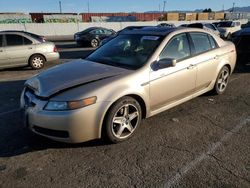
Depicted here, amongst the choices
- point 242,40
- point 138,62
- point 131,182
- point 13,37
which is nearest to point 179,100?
point 138,62

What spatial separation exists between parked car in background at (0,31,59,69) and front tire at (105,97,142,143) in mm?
6967

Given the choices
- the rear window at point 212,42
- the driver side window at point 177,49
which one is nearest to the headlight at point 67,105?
the driver side window at point 177,49

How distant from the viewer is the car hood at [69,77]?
3.82 meters

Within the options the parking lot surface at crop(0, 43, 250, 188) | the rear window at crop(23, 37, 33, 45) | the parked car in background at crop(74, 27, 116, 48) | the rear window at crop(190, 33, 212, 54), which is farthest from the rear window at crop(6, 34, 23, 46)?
the parked car in background at crop(74, 27, 116, 48)

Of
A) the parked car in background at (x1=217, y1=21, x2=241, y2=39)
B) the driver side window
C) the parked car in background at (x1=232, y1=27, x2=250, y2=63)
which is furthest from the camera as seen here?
the parked car in background at (x1=217, y1=21, x2=241, y2=39)

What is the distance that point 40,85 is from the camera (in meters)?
3.98

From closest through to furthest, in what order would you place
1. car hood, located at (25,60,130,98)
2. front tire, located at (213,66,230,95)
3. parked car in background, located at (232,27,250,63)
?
car hood, located at (25,60,130,98) < front tire, located at (213,66,230,95) < parked car in background, located at (232,27,250,63)

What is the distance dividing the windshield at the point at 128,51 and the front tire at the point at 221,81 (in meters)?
2.03

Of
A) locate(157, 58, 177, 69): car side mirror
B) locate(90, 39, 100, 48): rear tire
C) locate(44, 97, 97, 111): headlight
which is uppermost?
locate(157, 58, 177, 69): car side mirror

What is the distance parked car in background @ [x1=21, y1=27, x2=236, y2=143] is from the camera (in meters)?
3.62

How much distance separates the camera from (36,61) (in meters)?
10.2

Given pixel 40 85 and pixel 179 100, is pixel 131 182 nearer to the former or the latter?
pixel 40 85

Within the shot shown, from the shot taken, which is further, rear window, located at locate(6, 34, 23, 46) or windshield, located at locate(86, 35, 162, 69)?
rear window, located at locate(6, 34, 23, 46)

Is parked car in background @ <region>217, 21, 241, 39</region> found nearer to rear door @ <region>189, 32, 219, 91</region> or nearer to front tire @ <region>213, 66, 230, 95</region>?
front tire @ <region>213, 66, 230, 95</region>
